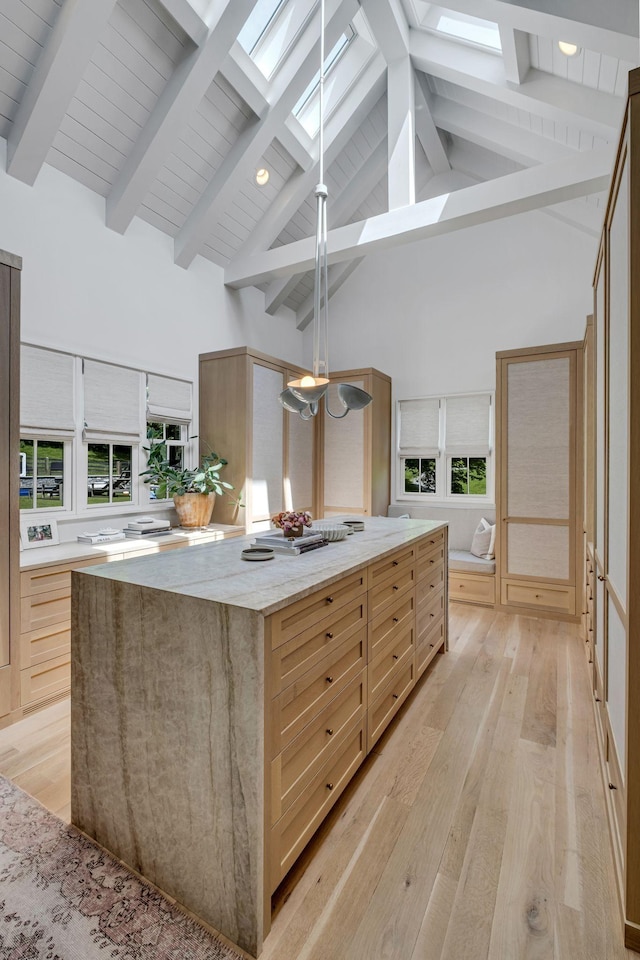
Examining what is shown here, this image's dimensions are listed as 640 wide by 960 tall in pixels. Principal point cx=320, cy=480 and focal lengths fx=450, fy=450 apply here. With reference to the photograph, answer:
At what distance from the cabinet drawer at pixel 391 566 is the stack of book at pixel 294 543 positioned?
342mm

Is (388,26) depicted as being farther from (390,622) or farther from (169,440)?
(390,622)

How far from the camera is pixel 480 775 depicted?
6.35 feet

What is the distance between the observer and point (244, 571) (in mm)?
1718

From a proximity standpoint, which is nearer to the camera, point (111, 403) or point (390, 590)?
point (390, 590)

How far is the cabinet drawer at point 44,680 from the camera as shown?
2.42 metres

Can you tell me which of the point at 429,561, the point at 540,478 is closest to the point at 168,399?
the point at 429,561

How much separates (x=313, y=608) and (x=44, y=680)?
6.41 feet

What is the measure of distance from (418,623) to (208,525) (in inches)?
87.2

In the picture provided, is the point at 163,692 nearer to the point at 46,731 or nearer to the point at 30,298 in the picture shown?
the point at 46,731

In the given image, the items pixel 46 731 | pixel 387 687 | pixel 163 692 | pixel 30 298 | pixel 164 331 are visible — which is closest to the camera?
pixel 163 692

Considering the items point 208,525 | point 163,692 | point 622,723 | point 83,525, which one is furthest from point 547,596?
point 83,525

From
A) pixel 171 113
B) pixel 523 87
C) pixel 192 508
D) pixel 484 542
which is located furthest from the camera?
pixel 484 542

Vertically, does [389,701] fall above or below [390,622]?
below

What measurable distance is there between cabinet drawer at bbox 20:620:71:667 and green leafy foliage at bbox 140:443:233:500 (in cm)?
146
